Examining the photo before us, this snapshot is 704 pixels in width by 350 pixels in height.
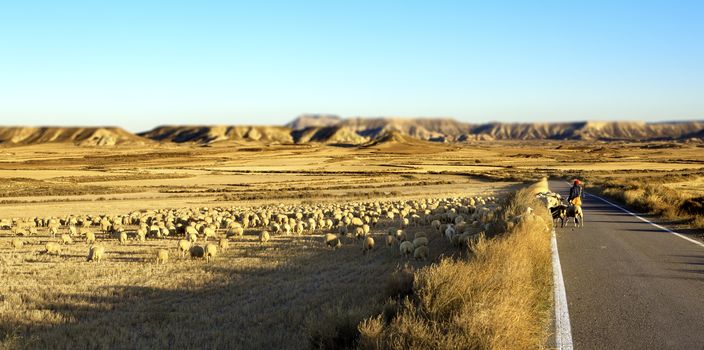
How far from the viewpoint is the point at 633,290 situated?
9.59m

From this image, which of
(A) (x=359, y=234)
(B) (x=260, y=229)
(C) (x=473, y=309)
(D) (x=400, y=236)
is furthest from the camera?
(B) (x=260, y=229)

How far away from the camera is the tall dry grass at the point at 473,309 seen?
19.6ft

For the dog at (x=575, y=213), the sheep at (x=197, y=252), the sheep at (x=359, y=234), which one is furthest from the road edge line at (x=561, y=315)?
the sheep at (x=197, y=252)

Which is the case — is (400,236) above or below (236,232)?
above

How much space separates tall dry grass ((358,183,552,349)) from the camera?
5988 mm

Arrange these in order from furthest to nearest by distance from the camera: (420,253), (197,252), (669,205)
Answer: (669,205) → (197,252) → (420,253)

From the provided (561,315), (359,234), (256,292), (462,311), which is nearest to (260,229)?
(359,234)

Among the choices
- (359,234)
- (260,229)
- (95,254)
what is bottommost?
(260,229)

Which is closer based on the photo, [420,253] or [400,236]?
[420,253]

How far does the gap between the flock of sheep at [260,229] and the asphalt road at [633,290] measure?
3.56 m

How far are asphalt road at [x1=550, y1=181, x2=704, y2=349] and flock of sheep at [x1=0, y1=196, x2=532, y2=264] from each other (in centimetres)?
356

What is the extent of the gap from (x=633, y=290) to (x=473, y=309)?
4.44m

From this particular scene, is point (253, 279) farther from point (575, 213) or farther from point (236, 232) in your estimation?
point (575, 213)

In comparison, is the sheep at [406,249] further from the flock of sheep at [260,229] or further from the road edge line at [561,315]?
the road edge line at [561,315]
